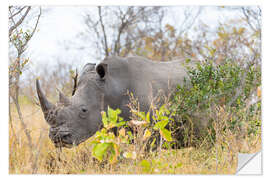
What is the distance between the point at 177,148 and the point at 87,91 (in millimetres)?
1429

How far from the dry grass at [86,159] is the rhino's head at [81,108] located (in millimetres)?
141

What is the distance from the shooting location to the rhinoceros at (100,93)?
439cm

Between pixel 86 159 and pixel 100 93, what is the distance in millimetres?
860

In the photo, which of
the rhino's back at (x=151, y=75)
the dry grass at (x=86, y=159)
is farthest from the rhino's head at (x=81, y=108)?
the rhino's back at (x=151, y=75)

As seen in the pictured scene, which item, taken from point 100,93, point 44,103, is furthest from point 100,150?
point 100,93

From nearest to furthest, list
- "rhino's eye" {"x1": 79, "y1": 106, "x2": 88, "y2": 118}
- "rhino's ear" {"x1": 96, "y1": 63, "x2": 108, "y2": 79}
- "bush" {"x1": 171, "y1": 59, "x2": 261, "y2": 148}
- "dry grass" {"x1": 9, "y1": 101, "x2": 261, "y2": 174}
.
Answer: "dry grass" {"x1": 9, "y1": 101, "x2": 261, "y2": 174} → "bush" {"x1": 171, "y1": 59, "x2": 261, "y2": 148} → "rhino's eye" {"x1": 79, "y1": 106, "x2": 88, "y2": 118} → "rhino's ear" {"x1": 96, "y1": 63, "x2": 108, "y2": 79}

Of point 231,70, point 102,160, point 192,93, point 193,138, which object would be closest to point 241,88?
point 231,70

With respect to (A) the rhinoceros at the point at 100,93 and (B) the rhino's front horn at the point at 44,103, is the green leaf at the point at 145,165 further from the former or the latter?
(B) the rhino's front horn at the point at 44,103

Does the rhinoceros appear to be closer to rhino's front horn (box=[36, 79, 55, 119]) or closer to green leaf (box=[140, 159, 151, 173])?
rhino's front horn (box=[36, 79, 55, 119])

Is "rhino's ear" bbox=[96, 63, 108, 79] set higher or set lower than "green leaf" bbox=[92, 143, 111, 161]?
higher

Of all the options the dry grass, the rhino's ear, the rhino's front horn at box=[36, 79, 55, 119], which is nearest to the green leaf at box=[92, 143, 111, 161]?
the dry grass

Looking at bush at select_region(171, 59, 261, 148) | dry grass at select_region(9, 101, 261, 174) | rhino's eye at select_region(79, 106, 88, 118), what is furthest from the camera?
rhino's eye at select_region(79, 106, 88, 118)

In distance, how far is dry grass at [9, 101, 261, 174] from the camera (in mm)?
3951
